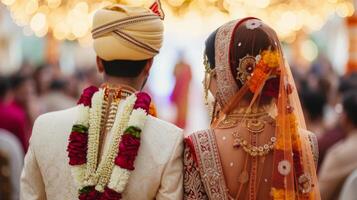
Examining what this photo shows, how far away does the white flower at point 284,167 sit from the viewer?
5.14 meters

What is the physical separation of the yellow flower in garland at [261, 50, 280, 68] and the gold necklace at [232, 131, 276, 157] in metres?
0.37

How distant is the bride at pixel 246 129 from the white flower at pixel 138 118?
0.77 feet

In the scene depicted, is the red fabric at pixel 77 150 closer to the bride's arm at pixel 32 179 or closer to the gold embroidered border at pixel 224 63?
the bride's arm at pixel 32 179

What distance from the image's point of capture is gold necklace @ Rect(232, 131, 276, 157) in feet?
16.8

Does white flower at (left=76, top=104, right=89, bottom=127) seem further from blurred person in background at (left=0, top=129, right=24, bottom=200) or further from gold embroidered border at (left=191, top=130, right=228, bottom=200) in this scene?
blurred person in background at (left=0, top=129, right=24, bottom=200)

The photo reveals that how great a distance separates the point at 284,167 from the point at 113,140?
84cm

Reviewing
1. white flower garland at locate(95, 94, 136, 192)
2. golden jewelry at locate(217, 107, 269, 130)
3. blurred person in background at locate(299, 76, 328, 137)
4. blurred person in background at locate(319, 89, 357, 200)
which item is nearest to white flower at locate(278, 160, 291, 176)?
golden jewelry at locate(217, 107, 269, 130)

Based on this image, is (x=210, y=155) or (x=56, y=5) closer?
(x=210, y=155)

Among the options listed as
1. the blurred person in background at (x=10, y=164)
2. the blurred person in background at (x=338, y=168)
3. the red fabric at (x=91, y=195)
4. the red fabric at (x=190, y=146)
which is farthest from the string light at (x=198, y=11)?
the red fabric at (x=91, y=195)

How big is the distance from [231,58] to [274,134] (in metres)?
0.43

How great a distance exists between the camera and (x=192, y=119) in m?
20.0

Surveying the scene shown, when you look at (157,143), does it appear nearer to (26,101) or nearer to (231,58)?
(231,58)

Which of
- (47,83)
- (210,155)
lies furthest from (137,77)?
(47,83)

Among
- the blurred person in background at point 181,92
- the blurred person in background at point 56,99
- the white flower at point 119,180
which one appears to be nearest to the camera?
the white flower at point 119,180
